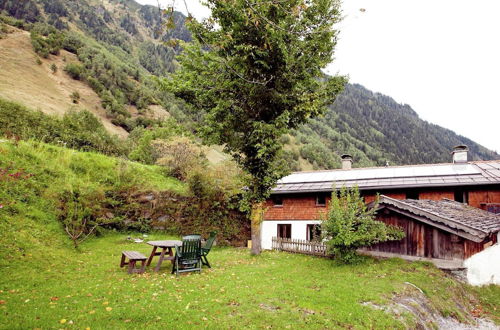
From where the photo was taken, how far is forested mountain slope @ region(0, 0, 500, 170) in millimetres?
60969

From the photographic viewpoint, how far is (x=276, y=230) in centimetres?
2277

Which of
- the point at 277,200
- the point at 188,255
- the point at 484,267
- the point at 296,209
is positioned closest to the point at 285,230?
the point at 296,209

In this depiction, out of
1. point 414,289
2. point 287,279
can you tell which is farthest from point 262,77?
point 414,289

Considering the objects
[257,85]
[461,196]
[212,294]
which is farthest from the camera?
[461,196]

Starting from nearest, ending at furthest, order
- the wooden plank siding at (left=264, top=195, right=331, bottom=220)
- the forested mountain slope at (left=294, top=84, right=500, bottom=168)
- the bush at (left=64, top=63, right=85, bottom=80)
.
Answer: the wooden plank siding at (left=264, top=195, right=331, bottom=220), the bush at (left=64, top=63, right=85, bottom=80), the forested mountain slope at (left=294, top=84, right=500, bottom=168)

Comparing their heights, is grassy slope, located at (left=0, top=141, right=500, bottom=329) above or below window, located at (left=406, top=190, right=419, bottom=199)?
below

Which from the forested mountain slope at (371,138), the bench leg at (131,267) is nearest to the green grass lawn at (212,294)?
the bench leg at (131,267)

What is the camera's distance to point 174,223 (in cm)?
2019

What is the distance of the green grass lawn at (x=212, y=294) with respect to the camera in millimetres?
6406

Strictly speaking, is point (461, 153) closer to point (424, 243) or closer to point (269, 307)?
point (424, 243)

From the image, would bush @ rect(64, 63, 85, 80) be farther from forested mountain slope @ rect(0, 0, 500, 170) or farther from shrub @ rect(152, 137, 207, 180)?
shrub @ rect(152, 137, 207, 180)

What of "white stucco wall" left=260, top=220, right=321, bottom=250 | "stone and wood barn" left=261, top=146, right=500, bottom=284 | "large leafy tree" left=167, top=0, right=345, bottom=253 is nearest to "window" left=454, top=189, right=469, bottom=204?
"stone and wood barn" left=261, top=146, right=500, bottom=284

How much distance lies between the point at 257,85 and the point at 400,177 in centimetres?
1338

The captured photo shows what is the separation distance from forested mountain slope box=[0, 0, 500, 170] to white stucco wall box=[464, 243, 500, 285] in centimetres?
1499
